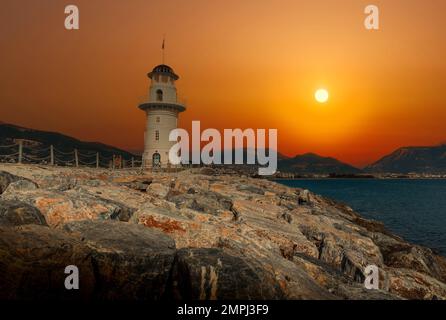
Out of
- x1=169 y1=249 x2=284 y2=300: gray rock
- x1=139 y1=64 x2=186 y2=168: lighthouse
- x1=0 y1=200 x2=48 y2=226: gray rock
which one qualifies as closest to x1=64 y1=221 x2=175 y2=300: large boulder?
x1=169 y1=249 x2=284 y2=300: gray rock

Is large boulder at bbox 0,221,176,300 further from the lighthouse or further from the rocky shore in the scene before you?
the lighthouse

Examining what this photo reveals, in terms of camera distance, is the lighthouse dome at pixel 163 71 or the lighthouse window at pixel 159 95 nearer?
the lighthouse window at pixel 159 95

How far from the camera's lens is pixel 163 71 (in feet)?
140

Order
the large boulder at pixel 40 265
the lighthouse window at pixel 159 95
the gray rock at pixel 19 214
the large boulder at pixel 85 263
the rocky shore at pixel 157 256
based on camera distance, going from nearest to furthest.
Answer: the large boulder at pixel 40 265
the large boulder at pixel 85 263
the rocky shore at pixel 157 256
the gray rock at pixel 19 214
the lighthouse window at pixel 159 95

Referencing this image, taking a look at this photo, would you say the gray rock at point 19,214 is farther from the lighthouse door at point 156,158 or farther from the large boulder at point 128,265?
the lighthouse door at point 156,158

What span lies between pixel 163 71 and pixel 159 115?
6.93 meters

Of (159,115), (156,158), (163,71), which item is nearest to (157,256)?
(156,158)

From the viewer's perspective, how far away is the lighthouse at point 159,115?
4044cm

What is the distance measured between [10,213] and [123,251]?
3.34m

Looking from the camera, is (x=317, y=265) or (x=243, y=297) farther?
(x=317, y=265)

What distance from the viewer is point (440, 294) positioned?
31.0ft

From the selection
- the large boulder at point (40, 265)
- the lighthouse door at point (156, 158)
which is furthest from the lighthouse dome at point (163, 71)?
the large boulder at point (40, 265)
